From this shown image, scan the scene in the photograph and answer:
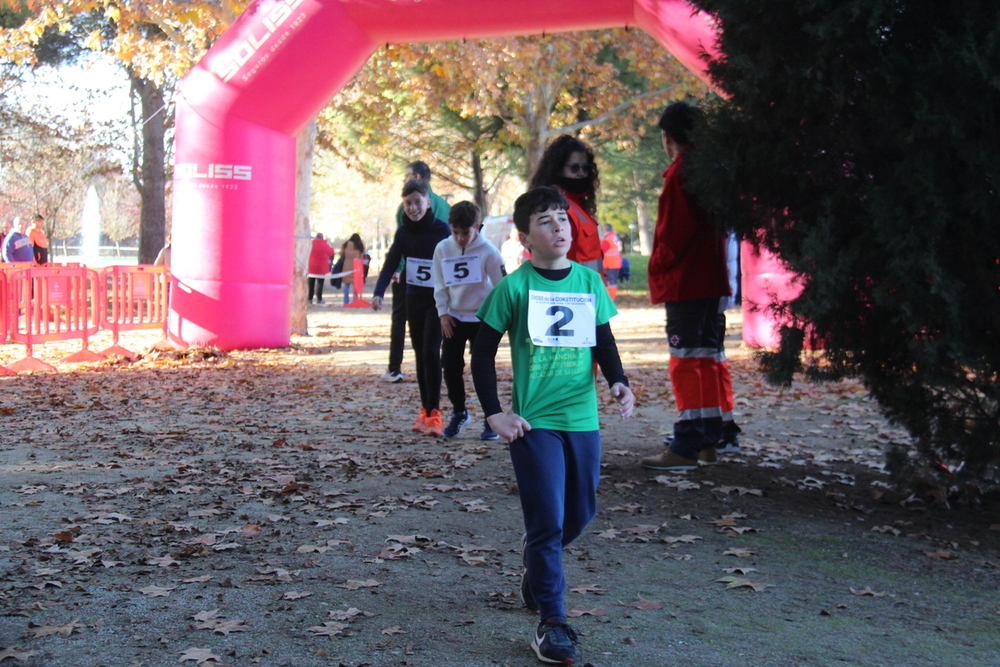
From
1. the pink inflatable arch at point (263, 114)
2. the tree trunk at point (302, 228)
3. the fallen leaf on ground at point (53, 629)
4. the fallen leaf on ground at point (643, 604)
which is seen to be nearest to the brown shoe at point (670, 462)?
the fallen leaf on ground at point (643, 604)

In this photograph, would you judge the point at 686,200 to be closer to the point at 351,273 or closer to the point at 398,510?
the point at 398,510

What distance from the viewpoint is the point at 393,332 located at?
34.3ft

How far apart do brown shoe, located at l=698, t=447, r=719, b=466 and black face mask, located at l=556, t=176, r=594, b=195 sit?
5.98ft

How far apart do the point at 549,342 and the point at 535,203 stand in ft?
1.72

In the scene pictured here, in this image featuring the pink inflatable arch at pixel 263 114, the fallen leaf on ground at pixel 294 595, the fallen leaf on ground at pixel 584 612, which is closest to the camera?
the fallen leaf on ground at pixel 584 612

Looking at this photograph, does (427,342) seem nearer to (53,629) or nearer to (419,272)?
(419,272)

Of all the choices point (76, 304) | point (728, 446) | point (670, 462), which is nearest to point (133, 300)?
point (76, 304)

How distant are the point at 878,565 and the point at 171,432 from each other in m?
5.51

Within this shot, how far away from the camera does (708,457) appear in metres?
6.67

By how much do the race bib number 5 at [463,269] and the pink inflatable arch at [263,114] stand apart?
17.6 ft

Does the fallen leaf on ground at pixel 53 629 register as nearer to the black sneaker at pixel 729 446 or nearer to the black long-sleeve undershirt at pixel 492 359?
the black long-sleeve undershirt at pixel 492 359

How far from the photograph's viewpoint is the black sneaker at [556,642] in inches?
135

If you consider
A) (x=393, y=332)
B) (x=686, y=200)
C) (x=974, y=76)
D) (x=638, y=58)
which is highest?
(x=638, y=58)

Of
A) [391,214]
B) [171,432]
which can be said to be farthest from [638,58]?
[391,214]
